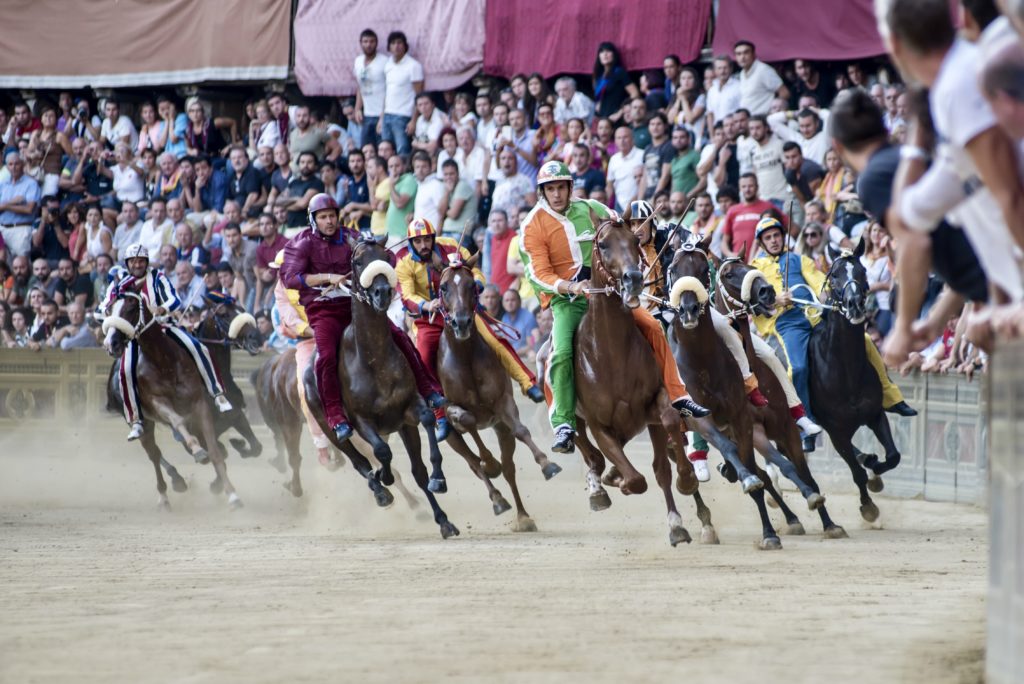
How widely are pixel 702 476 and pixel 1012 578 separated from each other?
28.2 feet

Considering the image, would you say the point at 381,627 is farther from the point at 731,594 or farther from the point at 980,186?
the point at 980,186

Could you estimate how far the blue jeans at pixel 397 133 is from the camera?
22.4m

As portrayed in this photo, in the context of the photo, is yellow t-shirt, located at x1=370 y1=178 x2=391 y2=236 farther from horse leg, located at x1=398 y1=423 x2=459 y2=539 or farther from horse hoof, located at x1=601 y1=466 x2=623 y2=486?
horse hoof, located at x1=601 y1=466 x2=623 y2=486

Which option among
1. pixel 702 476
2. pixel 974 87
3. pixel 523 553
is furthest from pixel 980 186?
pixel 702 476

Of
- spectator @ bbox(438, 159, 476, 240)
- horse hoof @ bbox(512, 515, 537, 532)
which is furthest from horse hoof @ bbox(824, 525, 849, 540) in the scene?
spectator @ bbox(438, 159, 476, 240)

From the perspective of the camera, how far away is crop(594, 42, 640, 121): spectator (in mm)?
20438

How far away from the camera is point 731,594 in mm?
9461

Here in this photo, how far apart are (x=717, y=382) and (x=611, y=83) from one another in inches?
341

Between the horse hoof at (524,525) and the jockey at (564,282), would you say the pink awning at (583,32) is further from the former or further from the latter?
the horse hoof at (524,525)

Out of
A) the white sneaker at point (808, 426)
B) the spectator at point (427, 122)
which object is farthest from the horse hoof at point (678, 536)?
the spectator at point (427, 122)

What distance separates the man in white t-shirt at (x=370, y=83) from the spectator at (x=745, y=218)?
23.3 ft

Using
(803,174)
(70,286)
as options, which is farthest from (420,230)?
(70,286)

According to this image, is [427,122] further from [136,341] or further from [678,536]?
[678,536]

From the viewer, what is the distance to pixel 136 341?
1656 centimetres
